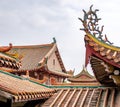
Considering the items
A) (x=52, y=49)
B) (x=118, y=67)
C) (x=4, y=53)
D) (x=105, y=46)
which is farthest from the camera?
(x=52, y=49)

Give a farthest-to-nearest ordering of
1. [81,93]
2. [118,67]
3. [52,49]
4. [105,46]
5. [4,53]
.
Result: [52,49], [81,93], [105,46], [118,67], [4,53]

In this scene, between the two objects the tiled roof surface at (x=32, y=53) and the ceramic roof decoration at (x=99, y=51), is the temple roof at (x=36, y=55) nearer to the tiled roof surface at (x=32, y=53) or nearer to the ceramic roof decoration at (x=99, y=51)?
the tiled roof surface at (x=32, y=53)

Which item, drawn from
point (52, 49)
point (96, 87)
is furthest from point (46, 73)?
point (96, 87)

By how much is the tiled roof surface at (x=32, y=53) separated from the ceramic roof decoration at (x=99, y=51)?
21620mm

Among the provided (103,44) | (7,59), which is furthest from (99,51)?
(7,59)

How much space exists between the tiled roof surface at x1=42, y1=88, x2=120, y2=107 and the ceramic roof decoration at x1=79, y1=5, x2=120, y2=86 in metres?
0.44

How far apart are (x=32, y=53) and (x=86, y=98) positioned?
83.5 feet

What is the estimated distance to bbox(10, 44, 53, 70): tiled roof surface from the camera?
97.3 ft

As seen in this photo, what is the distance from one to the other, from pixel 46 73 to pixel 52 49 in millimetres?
3649

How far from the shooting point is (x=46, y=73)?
29656mm

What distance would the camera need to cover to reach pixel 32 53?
32781mm

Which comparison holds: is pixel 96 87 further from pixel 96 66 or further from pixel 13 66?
pixel 13 66

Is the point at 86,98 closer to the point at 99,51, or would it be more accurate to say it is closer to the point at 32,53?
the point at 99,51

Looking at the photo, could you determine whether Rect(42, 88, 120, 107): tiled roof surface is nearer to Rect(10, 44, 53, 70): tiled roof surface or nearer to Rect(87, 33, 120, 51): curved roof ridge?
Rect(87, 33, 120, 51): curved roof ridge
